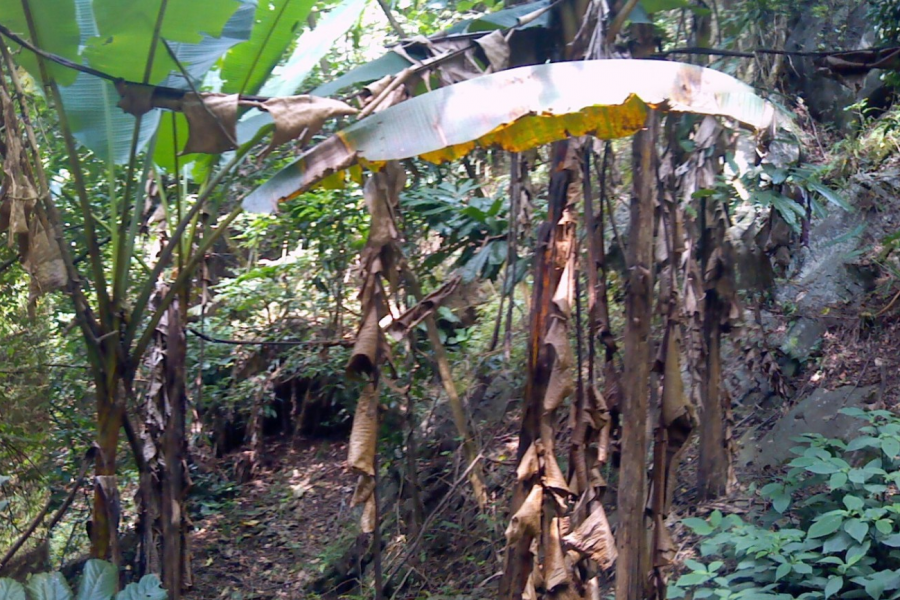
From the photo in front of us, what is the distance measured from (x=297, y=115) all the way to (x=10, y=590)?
86.3 inches

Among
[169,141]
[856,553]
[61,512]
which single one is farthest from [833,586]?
[169,141]

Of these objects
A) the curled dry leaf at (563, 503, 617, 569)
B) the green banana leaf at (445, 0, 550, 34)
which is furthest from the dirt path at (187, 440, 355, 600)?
the green banana leaf at (445, 0, 550, 34)

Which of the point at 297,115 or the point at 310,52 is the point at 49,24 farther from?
the point at 297,115

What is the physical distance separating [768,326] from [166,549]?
5.37 meters

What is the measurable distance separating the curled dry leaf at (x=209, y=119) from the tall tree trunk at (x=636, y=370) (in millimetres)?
1827

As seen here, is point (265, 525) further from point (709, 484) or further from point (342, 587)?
point (709, 484)

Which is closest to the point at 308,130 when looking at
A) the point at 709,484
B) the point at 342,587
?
the point at 709,484

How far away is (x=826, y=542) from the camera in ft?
12.3

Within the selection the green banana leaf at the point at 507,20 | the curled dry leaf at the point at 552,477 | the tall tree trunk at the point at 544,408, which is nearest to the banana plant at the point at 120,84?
the green banana leaf at the point at 507,20

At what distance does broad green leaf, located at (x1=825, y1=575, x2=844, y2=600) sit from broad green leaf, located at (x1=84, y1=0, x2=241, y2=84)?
151 inches

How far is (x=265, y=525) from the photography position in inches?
287

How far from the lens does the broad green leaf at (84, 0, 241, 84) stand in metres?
3.30

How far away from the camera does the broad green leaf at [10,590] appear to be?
114 inches

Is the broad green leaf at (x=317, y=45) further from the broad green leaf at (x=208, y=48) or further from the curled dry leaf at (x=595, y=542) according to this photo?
the curled dry leaf at (x=595, y=542)
